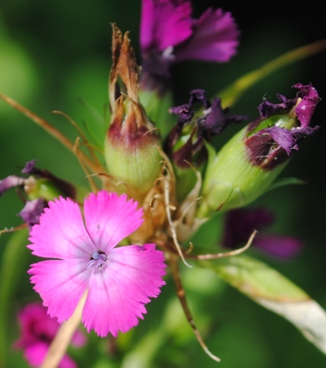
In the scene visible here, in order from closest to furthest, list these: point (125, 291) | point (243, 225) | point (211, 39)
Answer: point (125, 291) → point (211, 39) → point (243, 225)

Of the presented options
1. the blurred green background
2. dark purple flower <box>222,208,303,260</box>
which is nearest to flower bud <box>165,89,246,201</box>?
dark purple flower <box>222,208,303,260</box>

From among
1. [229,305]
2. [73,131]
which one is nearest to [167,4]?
[229,305]

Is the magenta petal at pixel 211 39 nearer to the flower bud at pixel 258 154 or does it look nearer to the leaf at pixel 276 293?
the flower bud at pixel 258 154

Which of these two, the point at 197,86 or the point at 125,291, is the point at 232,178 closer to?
the point at 125,291

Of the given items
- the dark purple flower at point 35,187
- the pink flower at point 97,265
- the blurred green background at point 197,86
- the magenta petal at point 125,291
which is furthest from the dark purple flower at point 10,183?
the blurred green background at point 197,86

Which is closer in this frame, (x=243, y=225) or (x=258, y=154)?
(x=258, y=154)


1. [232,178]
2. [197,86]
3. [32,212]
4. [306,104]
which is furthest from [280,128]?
[197,86]
